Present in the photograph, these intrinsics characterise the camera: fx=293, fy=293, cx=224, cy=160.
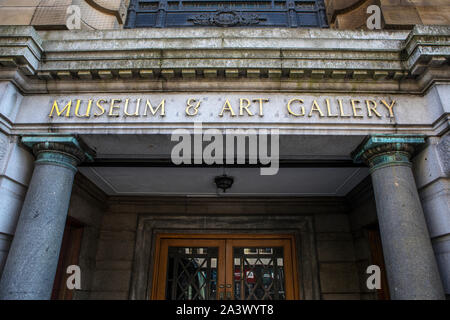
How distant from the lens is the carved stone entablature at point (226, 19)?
21.1 ft

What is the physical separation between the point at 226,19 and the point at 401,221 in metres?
5.26

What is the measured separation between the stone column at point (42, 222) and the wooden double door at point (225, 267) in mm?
3245

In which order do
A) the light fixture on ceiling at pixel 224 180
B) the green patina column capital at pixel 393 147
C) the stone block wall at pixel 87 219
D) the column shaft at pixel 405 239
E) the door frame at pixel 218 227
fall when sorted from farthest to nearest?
1. the door frame at pixel 218 227
2. the stone block wall at pixel 87 219
3. the light fixture on ceiling at pixel 224 180
4. the green patina column capital at pixel 393 147
5. the column shaft at pixel 405 239

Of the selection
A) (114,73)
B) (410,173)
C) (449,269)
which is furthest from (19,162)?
(449,269)

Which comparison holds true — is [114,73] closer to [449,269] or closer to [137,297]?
[137,297]

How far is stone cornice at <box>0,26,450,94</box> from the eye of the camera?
14.5 feet

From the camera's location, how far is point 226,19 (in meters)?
6.50

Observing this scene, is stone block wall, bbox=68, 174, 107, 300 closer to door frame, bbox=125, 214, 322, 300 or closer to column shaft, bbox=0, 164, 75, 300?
door frame, bbox=125, 214, 322, 300

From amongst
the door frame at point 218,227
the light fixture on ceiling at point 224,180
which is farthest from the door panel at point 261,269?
the light fixture on ceiling at point 224,180

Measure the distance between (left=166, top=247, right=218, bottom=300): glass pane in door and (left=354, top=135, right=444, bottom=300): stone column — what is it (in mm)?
4023

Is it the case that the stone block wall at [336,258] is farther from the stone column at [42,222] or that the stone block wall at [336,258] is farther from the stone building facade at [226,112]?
the stone column at [42,222]

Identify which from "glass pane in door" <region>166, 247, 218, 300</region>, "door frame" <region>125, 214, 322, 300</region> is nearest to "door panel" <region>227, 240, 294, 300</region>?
"door frame" <region>125, 214, 322, 300</region>

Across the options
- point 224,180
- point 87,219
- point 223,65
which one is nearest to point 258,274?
point 224,180

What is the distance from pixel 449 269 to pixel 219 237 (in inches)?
178
